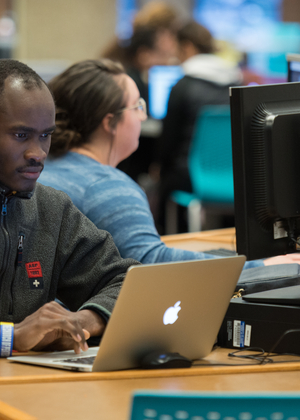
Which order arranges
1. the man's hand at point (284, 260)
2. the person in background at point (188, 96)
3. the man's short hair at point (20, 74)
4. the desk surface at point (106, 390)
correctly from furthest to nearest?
the person in background at point (188, 96), the man's hand at point (284, 260), the man's short hair at point (20, 74), the desk surface at point (106, 390)

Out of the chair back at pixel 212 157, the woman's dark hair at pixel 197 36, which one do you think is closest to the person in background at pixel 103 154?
the chair back at pixel 212 157

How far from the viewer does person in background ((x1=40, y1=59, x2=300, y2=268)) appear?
74.5 inches

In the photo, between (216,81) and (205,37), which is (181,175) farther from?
(205,37)

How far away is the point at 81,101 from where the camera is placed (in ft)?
6.83

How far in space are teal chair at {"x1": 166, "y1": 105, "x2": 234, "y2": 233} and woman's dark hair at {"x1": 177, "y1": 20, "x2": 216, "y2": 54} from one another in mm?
607

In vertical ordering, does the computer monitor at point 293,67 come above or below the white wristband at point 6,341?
above

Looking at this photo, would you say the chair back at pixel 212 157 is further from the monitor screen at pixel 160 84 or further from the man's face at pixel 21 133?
the man's face at pixel 21 133

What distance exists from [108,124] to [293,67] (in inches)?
24.0

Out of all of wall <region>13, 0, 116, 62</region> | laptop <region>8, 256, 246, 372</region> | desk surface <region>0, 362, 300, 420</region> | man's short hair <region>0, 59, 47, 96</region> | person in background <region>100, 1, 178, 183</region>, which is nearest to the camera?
desk surface <region>0, 362, 300, 420</region>

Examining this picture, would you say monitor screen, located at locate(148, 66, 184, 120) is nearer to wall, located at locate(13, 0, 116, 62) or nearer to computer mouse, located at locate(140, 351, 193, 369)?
wall, located at locate(13, 0, 116, 62)

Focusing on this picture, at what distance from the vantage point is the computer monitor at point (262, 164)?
1.34 m

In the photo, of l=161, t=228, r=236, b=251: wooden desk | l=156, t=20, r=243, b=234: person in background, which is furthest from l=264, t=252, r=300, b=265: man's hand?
l=156, t=20, r=243, b=234: person in background

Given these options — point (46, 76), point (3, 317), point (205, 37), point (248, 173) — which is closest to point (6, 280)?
point (3, 317)

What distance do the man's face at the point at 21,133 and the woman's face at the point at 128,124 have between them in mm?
838
